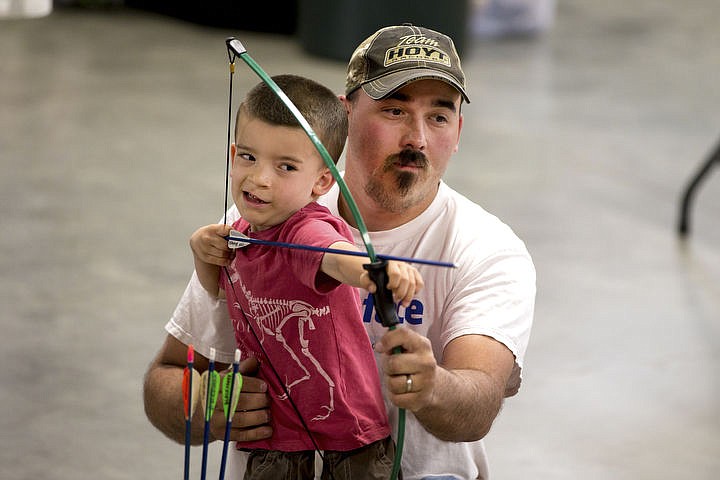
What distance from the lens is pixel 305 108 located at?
6.15 feet

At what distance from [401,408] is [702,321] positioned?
3.28 metres

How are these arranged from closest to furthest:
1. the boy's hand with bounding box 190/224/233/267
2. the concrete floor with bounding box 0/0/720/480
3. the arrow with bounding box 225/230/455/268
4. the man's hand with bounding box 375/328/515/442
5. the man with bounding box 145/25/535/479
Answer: the arrow with bounding box 225/230/455/268 < the man's hand with bounding box 375/328/515/442 < the boy's hand with bounding box 190/224/233/267 < the man with bounding box 145/25/535/479 < the concrete floor with bounding box 0/0/720/480

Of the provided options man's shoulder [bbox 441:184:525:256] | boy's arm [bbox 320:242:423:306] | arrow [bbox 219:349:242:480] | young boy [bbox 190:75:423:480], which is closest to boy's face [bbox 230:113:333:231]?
young boy [bbox 190:75:423:480]

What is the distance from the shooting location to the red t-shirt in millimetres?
1850

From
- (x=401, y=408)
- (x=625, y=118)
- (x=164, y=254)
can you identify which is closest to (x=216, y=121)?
(x=164, y=254)

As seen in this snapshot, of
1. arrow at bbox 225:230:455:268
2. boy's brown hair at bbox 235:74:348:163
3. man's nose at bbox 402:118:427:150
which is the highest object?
man's nose at bbox 402:118:427:150

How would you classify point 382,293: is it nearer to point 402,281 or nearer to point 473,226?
point 402,281

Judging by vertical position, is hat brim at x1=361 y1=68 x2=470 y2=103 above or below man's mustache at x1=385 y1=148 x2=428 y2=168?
above

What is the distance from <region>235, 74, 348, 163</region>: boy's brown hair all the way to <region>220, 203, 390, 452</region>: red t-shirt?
0.12 meters

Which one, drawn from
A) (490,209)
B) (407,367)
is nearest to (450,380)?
(407,367)

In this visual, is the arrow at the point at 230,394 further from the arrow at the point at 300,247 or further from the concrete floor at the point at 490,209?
the concrete floor at the point at 490,209

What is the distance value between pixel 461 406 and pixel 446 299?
0.33 metres

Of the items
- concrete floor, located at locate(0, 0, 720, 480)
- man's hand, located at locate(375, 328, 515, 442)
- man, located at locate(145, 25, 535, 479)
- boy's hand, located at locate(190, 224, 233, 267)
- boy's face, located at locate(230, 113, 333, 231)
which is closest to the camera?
man's hand, located at locate(375, 328, 515, 442)

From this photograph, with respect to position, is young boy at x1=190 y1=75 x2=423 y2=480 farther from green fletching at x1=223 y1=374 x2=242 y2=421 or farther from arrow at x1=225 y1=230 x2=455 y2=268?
green fletching at x1=223 y1=374 x2=242 y2=421
